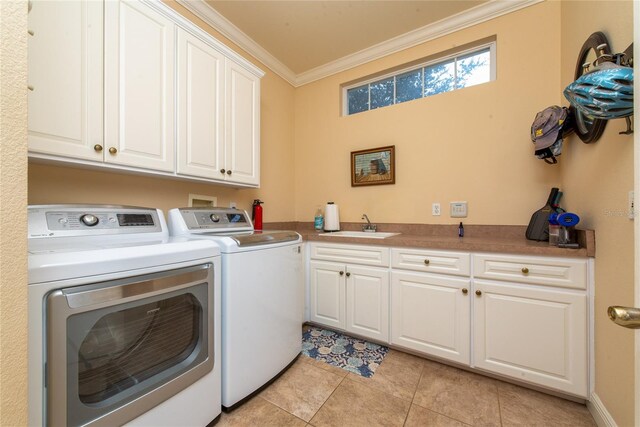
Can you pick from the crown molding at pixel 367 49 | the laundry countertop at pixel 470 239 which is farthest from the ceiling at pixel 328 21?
the laundry countertop at pixel 470 239

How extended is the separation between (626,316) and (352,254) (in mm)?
1626

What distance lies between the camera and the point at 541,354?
1398 millimetres

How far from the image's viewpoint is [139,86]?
4.58 feet

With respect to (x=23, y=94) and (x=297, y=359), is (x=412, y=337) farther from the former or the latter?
(x=23, y=94)

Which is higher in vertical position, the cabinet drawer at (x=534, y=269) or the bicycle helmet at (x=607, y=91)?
the bicycle helmet at (x=607, y=91)

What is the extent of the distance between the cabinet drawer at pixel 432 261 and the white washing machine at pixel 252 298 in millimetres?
749

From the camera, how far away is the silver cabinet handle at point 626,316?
42 cm

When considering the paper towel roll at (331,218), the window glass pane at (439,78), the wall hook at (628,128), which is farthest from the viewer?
the paper towel roll at (331,218)

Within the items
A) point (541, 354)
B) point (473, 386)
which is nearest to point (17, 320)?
point (473, 386)

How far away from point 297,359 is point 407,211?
1.57 metres

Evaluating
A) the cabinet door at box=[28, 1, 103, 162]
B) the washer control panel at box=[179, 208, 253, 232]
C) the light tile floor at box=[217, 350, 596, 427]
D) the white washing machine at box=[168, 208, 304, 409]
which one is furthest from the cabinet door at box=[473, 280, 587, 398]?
the cabinet door at box=[28, 1, 103, 162]

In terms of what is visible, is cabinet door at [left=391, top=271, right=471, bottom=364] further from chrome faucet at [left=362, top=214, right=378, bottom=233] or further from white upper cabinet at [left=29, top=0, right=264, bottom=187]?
white upper cabinet at [left=29, top=0, right=264, bottom=187]

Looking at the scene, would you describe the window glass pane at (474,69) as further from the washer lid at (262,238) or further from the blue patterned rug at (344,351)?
the blue patterned rug at (344,351)

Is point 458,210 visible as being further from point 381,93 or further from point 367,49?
point 367,49
